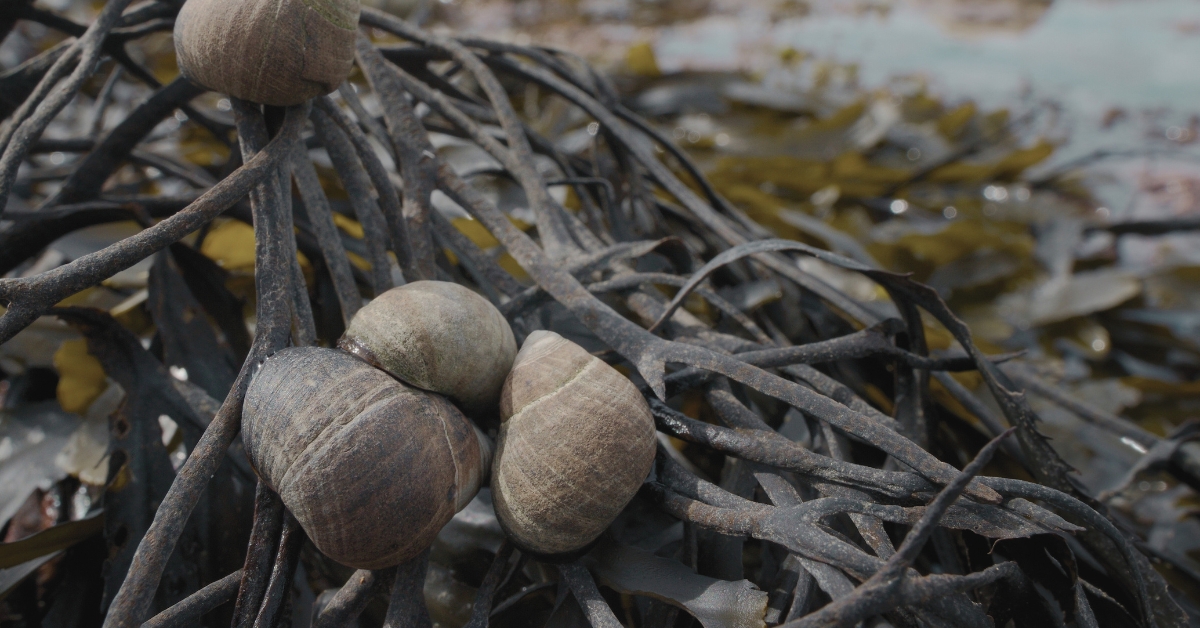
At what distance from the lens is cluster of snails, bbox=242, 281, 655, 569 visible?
1.52 feet

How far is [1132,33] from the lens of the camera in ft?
8.95

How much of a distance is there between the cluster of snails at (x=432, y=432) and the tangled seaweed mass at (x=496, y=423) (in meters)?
0.03

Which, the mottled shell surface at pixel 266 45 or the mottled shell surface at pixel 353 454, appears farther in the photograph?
the mottled shell surface at pixel 266 45

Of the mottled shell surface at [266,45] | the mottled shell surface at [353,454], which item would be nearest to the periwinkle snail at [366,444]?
the mottled shell surface at [353,454]

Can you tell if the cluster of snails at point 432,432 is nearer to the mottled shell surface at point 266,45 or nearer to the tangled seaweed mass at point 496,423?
the tangled seaweed mass at point 496,423

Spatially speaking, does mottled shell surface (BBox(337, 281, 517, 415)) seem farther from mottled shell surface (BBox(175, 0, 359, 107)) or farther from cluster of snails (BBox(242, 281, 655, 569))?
mottled shell surface (BBox(175, 0, 359, 107))

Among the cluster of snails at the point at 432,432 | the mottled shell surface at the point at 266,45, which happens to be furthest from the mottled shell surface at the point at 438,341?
the mottled shell surface at the point at 266,45

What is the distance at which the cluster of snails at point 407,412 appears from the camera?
1.52ft

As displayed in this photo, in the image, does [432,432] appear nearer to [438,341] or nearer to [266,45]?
[438,341]

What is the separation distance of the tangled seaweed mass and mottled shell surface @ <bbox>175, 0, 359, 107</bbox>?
5 centimetres

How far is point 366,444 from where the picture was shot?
46 centimetres

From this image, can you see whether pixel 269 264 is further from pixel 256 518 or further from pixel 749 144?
pixel 749 144

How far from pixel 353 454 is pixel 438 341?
11 cm

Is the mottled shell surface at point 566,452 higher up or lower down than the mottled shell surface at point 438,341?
lower down
